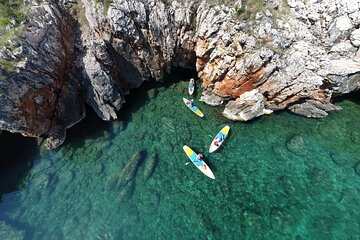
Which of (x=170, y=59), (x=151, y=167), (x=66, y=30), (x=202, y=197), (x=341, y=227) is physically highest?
(x=66, y=30)

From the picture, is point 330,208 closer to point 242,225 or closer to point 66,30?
point 242,225

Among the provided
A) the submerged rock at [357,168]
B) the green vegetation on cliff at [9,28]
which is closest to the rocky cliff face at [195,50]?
the green vegetation on cliff at [9,28]

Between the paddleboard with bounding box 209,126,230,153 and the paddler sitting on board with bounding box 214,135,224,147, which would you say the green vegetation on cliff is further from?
the paddler sitting on board with bounding box 214,135,224,147

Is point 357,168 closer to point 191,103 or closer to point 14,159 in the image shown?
point 191,103

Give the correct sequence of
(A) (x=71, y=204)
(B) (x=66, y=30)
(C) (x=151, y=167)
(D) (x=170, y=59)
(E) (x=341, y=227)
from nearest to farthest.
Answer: (E) (x=341, y=227) < (A) (x=71, y=204) < (C) (x=151, y=167) < (B) (x=66, y=30) < (D) (x=170, y=59)

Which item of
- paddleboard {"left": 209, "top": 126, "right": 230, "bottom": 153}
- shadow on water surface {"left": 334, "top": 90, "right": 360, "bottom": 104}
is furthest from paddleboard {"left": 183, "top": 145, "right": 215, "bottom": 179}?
shadow on water surface {"left": 334, "top": 90, "right": 360, "bottom": 104}

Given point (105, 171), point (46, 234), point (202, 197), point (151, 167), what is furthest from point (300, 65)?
Result: point (46, 234)

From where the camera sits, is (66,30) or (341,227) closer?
(341,227)
